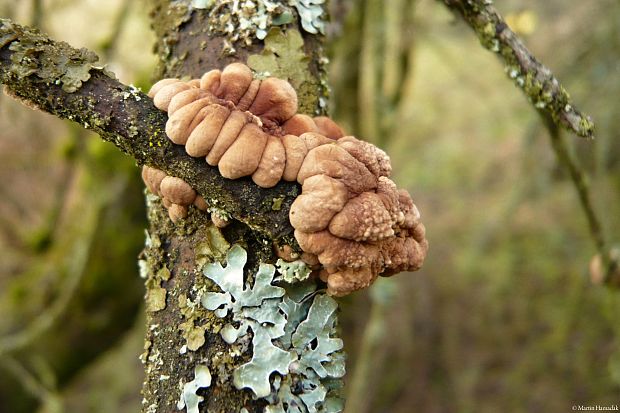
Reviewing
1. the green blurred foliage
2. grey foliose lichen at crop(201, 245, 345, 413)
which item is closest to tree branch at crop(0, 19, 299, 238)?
grey foliose lichen at crop(201, 245, 345, 413)

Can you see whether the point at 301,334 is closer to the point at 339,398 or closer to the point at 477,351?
the point at 339,398

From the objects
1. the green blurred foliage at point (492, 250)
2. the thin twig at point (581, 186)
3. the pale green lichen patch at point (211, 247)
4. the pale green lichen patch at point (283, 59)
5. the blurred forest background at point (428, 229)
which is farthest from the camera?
the green blurred foliage at point (492, 250)

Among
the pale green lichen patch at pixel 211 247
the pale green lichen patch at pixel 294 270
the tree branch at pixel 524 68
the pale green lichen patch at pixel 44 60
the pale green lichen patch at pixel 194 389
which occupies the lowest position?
the pale green lichen patch at pixel 194 389

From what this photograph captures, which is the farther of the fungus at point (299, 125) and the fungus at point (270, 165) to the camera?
the fungus at point (299, 125)

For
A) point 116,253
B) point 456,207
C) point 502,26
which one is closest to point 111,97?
point 502,26

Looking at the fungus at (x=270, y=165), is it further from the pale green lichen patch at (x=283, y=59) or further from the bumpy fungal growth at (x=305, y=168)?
the pale green lichen patch at (x=283, y=59)

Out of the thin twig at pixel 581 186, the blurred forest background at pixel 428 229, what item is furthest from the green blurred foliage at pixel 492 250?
the thin twig at pixel 581 186

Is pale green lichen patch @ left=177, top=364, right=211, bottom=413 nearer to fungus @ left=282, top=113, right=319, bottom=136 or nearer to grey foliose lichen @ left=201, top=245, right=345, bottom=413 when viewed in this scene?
grey foliose lichen @ left=201, top=245, right=345, bottom=413
